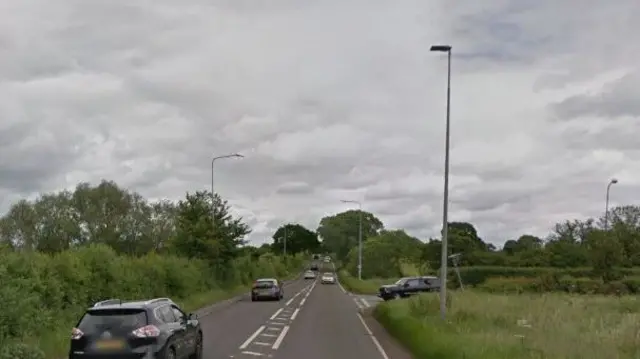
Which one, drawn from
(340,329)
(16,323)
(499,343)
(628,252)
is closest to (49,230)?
(628,252)

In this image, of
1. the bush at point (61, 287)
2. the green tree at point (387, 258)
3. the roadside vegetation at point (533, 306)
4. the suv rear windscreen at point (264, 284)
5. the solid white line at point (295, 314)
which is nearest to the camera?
the roadside vegetation at point (533, 306)

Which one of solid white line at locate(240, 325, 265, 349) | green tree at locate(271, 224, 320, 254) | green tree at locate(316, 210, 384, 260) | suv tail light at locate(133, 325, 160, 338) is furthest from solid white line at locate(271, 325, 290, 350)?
green tree at locate(271, 224, 320, 254)

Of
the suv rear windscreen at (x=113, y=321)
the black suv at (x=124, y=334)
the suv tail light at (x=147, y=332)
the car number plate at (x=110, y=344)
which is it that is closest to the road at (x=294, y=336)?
the black suv at (x=124, y=334)

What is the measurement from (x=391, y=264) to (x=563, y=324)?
7853 cm

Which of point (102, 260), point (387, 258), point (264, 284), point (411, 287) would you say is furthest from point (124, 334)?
point (387, 258)

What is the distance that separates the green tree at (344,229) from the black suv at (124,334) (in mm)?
156693

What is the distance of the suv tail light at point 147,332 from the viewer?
13.8 meters

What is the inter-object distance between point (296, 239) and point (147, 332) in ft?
561

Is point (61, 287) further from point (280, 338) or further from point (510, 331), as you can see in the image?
point (510, 331)

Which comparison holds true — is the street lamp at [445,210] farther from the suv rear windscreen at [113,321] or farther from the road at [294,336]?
the suv rear windscreen at [113,321]

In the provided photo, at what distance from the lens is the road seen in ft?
64.2

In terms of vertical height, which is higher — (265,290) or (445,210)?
(445,210)

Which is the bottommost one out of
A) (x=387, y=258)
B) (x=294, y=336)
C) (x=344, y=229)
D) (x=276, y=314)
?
(x=276, y=314)

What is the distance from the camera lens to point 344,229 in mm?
178250
